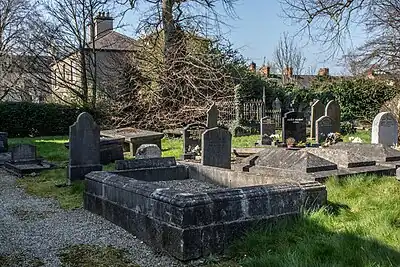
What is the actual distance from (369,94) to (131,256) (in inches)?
1044

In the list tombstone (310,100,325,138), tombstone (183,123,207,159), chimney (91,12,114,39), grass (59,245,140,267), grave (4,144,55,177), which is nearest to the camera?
grass (59,245,140,267)

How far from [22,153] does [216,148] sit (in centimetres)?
596

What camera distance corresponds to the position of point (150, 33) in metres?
24.5

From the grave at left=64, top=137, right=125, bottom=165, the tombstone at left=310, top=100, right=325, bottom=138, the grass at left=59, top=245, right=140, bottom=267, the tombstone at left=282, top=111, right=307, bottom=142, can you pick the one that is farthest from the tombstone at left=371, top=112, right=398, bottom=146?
Answer: the grass at left=59, top=245, right=140, bottom=267

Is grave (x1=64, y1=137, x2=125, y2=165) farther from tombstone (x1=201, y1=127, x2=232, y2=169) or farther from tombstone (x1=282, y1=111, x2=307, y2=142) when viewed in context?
tombstone (x1=282, y1=111, x2=307, y2=142)

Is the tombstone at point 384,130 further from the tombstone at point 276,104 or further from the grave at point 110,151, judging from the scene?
the tombstone at point 276,104

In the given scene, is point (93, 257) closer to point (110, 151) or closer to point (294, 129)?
point (110, 151)

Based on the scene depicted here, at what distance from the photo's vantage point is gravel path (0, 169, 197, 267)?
511cm

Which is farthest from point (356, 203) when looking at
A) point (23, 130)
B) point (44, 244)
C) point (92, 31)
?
point (92, 31)

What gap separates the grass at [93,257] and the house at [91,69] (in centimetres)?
2028

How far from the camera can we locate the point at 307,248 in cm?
446

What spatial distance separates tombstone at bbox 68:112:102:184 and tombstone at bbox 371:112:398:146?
335 inches

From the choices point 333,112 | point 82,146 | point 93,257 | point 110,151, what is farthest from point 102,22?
point 93,257

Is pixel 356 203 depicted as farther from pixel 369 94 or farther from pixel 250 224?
pixel 369 94
